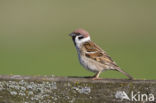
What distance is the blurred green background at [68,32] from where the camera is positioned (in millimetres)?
15188

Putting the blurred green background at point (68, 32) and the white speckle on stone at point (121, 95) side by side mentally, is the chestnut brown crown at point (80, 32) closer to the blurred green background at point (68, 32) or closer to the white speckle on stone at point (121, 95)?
the white speckle on stone at point (121, 95)

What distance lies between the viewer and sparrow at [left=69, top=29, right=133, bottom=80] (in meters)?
5.04

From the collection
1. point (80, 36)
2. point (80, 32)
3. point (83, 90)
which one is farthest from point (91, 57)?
point (83, 90)

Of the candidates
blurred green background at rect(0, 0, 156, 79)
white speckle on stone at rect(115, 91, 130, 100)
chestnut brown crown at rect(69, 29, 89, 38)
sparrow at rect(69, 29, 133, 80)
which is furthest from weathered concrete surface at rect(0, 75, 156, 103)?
blurred green background at rect(0, 0, 156, 79)

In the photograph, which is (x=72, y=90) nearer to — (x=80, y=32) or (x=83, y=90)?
(x=83, y=90)

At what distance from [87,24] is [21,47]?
280 inches

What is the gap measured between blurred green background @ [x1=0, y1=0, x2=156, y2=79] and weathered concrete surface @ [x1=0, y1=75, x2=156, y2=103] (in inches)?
375

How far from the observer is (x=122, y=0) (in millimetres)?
34969

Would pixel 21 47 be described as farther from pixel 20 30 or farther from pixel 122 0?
pixel 122 0

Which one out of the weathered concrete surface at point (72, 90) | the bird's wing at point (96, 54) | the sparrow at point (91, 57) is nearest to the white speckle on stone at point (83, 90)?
the weathered concrete surface at point (72, 90)

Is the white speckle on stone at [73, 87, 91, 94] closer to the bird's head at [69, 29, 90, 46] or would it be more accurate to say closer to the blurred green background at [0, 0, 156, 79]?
the bird's head at [69, 29, 90, 46]

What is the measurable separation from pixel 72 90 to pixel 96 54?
210 centimetres

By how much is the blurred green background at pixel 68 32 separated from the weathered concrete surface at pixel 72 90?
9.53m

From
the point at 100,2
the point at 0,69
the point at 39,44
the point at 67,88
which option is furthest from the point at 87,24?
the point at 67,88
